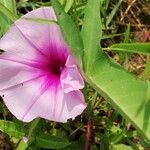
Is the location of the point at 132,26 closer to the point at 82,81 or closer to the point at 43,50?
the point at 43,50

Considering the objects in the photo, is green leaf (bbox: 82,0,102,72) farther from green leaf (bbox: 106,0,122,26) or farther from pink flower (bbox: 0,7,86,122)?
green leaf (bbox: 106,0,122,26)

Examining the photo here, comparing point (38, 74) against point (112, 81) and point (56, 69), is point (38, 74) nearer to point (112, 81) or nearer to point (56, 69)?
point (56, 69)

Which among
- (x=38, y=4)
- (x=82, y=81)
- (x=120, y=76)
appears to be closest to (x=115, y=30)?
(x=38, y=4)

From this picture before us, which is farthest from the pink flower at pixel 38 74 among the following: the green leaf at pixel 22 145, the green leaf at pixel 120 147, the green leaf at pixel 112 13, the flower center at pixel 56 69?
the green leaf at pixel 112 13

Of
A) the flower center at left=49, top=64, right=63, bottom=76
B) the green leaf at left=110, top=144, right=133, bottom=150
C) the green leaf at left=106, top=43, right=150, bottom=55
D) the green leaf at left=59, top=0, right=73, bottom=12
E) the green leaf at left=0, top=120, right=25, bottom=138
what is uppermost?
the green leaf at left=59, top=0, right=73, bottom=12

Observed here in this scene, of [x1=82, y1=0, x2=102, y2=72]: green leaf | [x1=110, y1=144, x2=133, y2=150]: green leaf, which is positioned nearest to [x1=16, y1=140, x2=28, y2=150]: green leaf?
[x1=110, y1=144, x2=133, y2=150]: green leaf

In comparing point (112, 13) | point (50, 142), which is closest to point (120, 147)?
point (50, 142)
